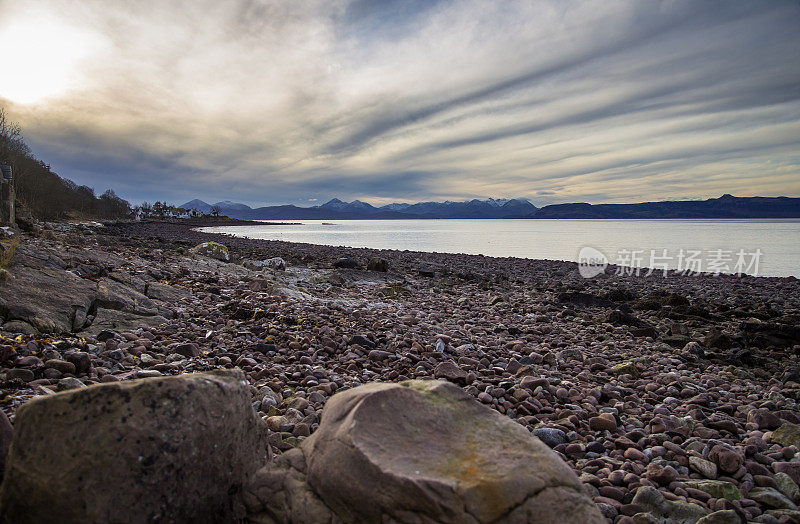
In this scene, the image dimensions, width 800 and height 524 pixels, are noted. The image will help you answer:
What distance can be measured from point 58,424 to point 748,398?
7.16 meters

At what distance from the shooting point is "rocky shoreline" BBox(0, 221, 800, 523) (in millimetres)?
3561

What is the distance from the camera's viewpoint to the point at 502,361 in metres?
6.48

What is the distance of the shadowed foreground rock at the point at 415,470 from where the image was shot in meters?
1.90

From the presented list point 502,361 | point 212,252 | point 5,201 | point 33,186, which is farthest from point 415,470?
point 33,186

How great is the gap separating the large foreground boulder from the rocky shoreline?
55 cm

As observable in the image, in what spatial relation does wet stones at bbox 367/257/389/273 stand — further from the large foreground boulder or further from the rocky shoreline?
the large foreground boulder

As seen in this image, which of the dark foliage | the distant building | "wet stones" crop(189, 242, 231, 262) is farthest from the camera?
the dark foliage

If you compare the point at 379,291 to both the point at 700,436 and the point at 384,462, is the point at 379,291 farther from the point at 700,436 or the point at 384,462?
the point at 384,462

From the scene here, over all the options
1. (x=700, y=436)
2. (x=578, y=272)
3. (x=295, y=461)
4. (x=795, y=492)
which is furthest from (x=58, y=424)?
(x=578, y=272)

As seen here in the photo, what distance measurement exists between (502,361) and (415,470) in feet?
15.6

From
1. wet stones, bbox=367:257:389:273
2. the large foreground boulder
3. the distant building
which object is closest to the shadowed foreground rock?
the large foreground boulder

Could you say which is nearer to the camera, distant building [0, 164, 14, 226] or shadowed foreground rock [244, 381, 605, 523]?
shadowed foreground rock [244, 381, 605, 523]

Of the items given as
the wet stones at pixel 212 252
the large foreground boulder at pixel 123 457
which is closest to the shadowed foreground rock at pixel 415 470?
the large foreground boulder at pixel 123 457

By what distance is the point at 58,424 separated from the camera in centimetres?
203
